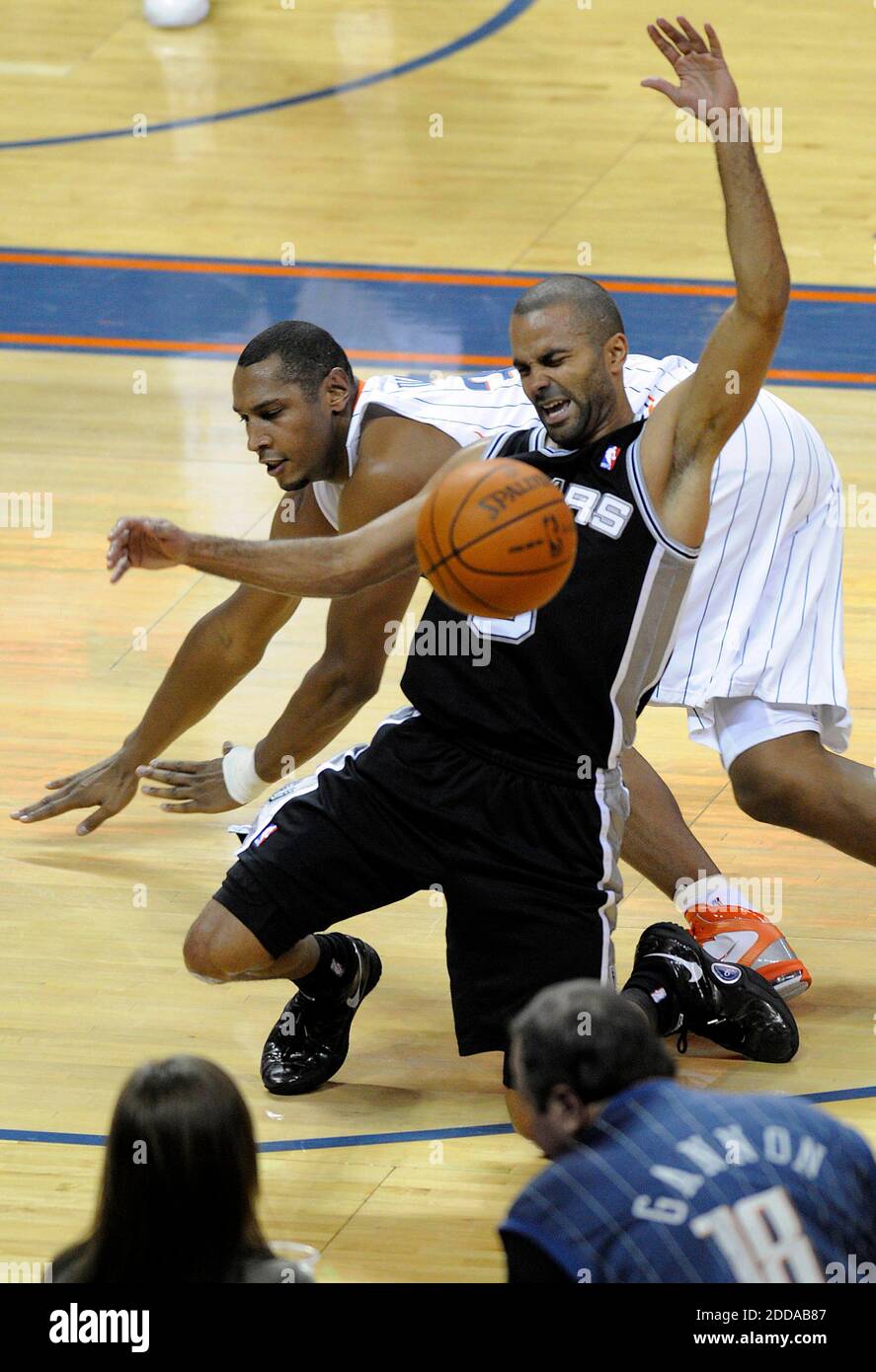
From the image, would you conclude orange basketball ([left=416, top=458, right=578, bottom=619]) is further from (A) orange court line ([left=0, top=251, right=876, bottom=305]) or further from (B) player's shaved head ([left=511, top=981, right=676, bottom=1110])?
(A) orange court line ([left=0, top=251, right=876, bottom=305])

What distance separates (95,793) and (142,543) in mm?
1894

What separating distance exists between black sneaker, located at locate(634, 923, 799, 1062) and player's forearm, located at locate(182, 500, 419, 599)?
1.11 m

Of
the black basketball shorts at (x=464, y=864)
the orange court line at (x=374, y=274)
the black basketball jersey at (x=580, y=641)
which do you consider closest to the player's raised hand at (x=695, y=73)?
the black basketball jersey at (x=580, y=641)

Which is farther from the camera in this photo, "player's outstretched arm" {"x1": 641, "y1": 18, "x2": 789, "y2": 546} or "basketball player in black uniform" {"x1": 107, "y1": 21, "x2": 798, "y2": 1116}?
"basketball player in black uniform" {"x1": 107, "y1": 21, "x2": 798, "y2": 1116}

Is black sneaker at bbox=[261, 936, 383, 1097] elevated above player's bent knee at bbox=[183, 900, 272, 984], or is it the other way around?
player's bent knee at bbox=[183, 900, 272, 984]

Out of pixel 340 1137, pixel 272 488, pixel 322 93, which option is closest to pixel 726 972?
pixel 340 1137

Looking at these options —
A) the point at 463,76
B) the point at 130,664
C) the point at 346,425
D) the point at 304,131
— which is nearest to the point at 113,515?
the point at 130,664

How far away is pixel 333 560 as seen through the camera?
458 cm

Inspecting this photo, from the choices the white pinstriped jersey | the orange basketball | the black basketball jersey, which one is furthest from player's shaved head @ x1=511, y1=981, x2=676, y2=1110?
the white pinstriped jersey

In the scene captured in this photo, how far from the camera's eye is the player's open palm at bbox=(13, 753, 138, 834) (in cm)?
604

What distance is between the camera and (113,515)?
8047 millimetres

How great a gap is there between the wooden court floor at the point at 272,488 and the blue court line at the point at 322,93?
7 cm

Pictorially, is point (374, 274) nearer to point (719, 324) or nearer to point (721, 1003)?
point (721, 1003)
